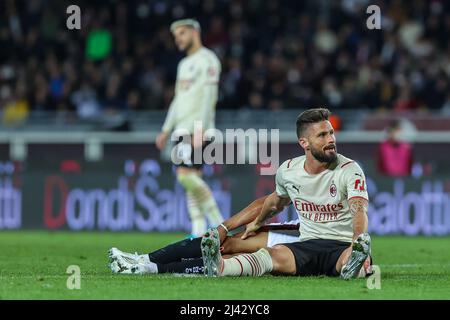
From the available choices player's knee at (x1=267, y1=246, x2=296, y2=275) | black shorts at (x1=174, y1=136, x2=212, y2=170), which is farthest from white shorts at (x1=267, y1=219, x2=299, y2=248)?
black shorts at (x1=174, y1=136, x2=212, y2=170)

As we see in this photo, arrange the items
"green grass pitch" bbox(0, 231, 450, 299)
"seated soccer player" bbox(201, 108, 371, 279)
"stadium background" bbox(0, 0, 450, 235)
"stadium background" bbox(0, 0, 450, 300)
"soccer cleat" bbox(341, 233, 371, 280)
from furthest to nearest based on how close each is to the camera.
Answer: "stadium background" bbox(0, 0, 450, 235)
"stadium background" bbox(0, 0, 450, 300)
"seated soccer player" bbox(201, 108, 371, 279)
"soccer cleat" bbox(341, 233, 371, 280)
"green grass pitch" bbox(0, 231, 450, 299)

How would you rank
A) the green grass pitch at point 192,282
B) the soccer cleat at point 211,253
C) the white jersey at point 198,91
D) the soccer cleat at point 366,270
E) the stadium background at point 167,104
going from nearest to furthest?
the green grass pitch at point 192,282, the soccer cleat at point 211,253, the soccer cleat at point 366,270, the white jersey at point 198,91, the stadium background at point 167,104

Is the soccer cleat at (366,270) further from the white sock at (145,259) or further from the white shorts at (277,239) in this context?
the white sock at (145,259)

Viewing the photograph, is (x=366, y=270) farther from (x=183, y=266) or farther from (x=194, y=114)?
(x=194, y=114)

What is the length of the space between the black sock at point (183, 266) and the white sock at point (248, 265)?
236 mm

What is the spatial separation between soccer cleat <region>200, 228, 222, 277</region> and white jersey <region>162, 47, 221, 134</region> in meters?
5.09

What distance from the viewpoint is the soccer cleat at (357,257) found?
8617mm

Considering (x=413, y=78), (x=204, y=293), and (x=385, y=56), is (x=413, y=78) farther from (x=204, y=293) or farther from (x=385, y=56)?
(x=204, y=293)

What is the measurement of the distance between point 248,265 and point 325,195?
81 cm

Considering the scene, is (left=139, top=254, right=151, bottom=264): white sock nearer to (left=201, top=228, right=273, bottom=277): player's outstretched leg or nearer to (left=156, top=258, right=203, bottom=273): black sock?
(left=156, top=258, right=203, bottom=273): black sock

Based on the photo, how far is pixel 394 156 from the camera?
18.6 metres

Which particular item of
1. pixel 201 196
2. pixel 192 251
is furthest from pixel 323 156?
pixel 201 196

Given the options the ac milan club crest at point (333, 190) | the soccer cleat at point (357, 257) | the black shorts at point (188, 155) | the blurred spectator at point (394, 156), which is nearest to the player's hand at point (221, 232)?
the ac milan club crest at point (333, 190)

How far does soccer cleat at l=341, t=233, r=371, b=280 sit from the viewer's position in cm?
862
